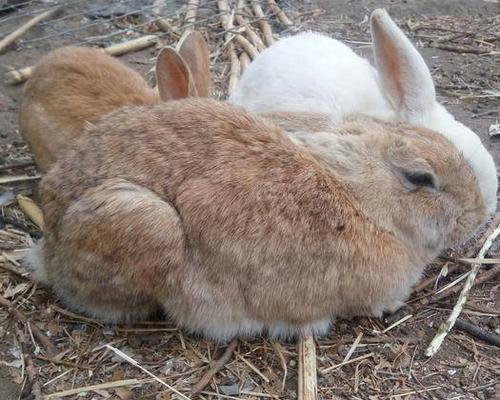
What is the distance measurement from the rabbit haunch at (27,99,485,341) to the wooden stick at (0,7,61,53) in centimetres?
286

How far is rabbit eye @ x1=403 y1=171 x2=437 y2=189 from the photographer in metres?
3.20

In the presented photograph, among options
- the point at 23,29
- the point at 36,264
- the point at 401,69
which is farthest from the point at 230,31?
the point at 36,264

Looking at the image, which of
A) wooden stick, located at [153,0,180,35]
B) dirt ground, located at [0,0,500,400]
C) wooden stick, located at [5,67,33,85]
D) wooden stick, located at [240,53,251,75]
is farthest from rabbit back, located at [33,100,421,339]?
wooden stick, located at [153,0,180,35]

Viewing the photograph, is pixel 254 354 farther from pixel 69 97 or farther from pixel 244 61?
pixel 244 61

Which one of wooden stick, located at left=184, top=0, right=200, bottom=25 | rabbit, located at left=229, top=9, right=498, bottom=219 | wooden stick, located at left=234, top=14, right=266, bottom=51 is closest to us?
rabbit, located at left=229, top=9, right=498, bottom=219

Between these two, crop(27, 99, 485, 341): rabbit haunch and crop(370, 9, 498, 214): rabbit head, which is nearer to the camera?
crop(27, 99, 485, 341): rabbit haunch

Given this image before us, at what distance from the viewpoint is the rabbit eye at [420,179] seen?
3199mm

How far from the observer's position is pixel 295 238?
3.06 metres

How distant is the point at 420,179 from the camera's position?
3.22 m

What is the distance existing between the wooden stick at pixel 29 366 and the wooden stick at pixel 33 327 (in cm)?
5

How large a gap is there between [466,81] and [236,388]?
346cm

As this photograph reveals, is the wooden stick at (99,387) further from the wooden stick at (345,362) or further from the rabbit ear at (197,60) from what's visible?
the rabbit ear at (197,60)

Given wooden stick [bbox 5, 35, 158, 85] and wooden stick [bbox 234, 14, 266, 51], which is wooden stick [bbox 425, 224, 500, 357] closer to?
wooden stick [bbox 234, 14, 266, 51]

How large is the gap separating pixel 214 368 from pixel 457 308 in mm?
1135
